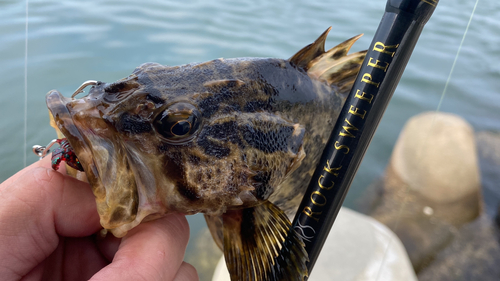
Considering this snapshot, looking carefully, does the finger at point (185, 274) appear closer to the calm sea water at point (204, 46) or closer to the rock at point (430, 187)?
the calm sea water at point (204, 46)

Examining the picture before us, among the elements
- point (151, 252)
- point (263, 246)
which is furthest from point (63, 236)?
point (263, 246)

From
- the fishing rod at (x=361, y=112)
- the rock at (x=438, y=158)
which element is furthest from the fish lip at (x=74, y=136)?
the rock at (x=438, y=158)

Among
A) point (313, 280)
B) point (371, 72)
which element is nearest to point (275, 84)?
point (371, 72)

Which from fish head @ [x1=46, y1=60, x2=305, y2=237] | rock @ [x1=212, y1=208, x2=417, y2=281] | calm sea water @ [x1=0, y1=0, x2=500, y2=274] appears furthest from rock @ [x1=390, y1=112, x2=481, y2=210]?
fish head @ [x1=46, y1=60, x2=305, y2=237]

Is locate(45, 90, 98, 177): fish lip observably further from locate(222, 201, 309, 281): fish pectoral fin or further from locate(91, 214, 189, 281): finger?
locate(222, 201, 309, 281): fish pectoral fin

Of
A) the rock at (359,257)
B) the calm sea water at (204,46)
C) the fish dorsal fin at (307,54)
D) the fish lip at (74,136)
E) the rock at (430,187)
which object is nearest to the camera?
the fish lip at (74,136)

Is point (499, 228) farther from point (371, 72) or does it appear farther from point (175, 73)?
point (175, 73)

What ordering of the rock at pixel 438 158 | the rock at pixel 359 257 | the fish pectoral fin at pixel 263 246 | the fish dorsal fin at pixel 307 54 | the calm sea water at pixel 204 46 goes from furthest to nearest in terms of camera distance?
the rock at pixel 438 158
the calm sea water at pixel 204 46
the rock at pixel 359 257
the fish dorsal fin at pixel 307 54
the fish pectoral fin at pixel 263 246
